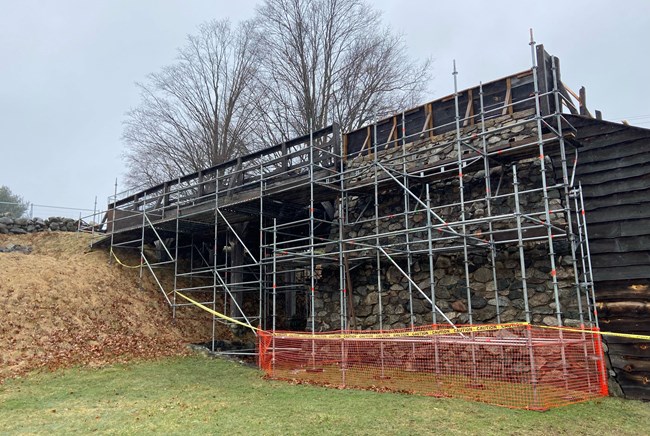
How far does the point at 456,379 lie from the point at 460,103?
576cm

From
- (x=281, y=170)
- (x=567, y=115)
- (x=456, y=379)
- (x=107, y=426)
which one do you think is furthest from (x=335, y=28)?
(x=107, y=426)

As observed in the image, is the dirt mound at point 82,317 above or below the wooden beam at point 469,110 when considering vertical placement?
below

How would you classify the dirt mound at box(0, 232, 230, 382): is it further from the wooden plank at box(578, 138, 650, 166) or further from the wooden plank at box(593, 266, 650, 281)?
the wooden plank at box(578, 138, 650, 166)

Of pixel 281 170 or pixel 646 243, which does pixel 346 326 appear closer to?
pixel 281 170

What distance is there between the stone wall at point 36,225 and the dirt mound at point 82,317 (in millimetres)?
4358

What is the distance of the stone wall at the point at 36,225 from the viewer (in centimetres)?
1845

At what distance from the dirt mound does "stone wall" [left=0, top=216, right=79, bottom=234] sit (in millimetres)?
4358

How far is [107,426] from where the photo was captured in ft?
19.5

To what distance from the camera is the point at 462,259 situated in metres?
9.52

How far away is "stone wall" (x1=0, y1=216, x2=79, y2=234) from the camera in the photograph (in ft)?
60.5

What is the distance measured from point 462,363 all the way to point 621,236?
3454 millimetres

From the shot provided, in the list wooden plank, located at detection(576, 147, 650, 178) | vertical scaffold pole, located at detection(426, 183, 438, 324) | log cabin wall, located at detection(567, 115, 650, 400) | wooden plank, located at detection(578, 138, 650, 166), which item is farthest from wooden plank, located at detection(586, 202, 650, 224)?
vertical scaffold pole, located at detection(426, 183, 438, 324)

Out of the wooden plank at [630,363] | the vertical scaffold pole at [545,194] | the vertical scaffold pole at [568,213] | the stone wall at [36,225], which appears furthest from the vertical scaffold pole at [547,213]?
the stone wall at [36,225]

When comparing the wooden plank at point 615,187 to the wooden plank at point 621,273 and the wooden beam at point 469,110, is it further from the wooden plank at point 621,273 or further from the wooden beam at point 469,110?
the wooden beam at point 469,110
